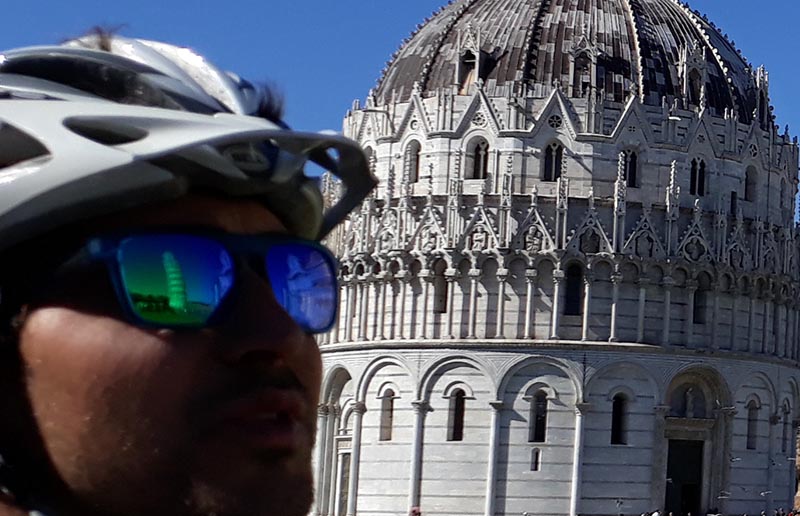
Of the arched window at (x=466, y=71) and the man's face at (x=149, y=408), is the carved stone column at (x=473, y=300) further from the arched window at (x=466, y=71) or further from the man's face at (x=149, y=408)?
the man's face at (x=149, y=408)

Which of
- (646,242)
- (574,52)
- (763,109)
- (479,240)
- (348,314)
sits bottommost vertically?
(348,314)

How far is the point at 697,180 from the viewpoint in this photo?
56.8 m

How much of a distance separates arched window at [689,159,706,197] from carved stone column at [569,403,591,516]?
349 inches

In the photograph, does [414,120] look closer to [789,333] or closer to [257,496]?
[789,333]

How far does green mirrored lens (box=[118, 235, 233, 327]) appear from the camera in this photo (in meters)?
3.01

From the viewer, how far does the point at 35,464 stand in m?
3.08

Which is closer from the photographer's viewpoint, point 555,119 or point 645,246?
point 645,246

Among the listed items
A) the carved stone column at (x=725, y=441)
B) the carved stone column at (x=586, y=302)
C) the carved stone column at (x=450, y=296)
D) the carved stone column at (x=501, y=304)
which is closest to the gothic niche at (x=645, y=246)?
the carved stone column at (x=586, y=302)

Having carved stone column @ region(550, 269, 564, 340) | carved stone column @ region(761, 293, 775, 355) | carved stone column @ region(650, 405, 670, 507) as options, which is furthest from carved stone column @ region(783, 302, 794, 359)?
carved stone column @ region(550, 269, 564, 340)

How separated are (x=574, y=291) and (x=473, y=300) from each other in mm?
3505

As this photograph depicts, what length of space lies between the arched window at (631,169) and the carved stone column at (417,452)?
1042 centimetres

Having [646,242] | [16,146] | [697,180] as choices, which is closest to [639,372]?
[646,242]

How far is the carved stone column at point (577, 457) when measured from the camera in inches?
2096

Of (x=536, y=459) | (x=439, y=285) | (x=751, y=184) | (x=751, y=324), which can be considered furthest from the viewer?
(x=751, y=184)
